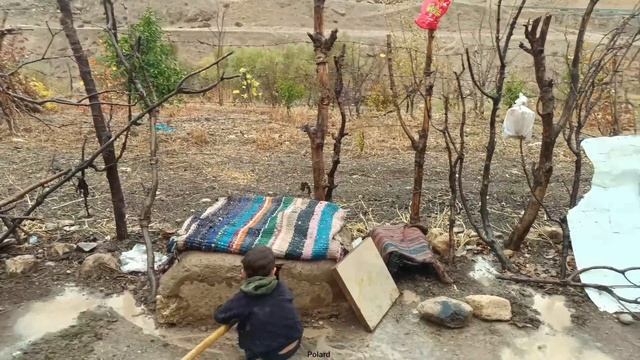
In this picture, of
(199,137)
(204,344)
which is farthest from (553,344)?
(199,137)

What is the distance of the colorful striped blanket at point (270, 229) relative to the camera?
2.96 m

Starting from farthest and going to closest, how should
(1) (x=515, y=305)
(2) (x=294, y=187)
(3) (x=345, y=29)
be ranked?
1. (3) (x=345, y=29)
2. (2) (x=294, y=187)
3. (1) (x=515, y=305)

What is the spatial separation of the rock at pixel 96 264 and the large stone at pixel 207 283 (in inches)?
24.5

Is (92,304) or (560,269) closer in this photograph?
(92,304)

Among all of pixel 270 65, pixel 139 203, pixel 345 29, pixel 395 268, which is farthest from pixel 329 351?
pixel 345 29

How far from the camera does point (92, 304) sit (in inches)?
122

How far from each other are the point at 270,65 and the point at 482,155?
22.3 feet

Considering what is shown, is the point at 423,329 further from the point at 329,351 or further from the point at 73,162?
the point at 73,162

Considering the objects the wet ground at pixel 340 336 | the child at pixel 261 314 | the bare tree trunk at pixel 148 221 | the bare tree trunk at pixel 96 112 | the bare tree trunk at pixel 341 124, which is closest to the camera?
the child at pixel 261 314

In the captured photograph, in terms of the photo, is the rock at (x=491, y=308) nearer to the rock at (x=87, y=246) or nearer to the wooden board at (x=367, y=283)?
the wooden board at (x=367, y=283)

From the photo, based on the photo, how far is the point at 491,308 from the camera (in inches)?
118

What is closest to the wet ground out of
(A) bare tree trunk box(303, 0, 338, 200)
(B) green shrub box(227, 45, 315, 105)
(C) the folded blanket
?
(C) the folded blanket

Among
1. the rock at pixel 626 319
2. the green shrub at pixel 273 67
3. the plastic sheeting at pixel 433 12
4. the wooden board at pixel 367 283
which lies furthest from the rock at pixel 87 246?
the green shrub at pixel 273 67

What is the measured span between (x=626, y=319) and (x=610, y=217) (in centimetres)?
73
